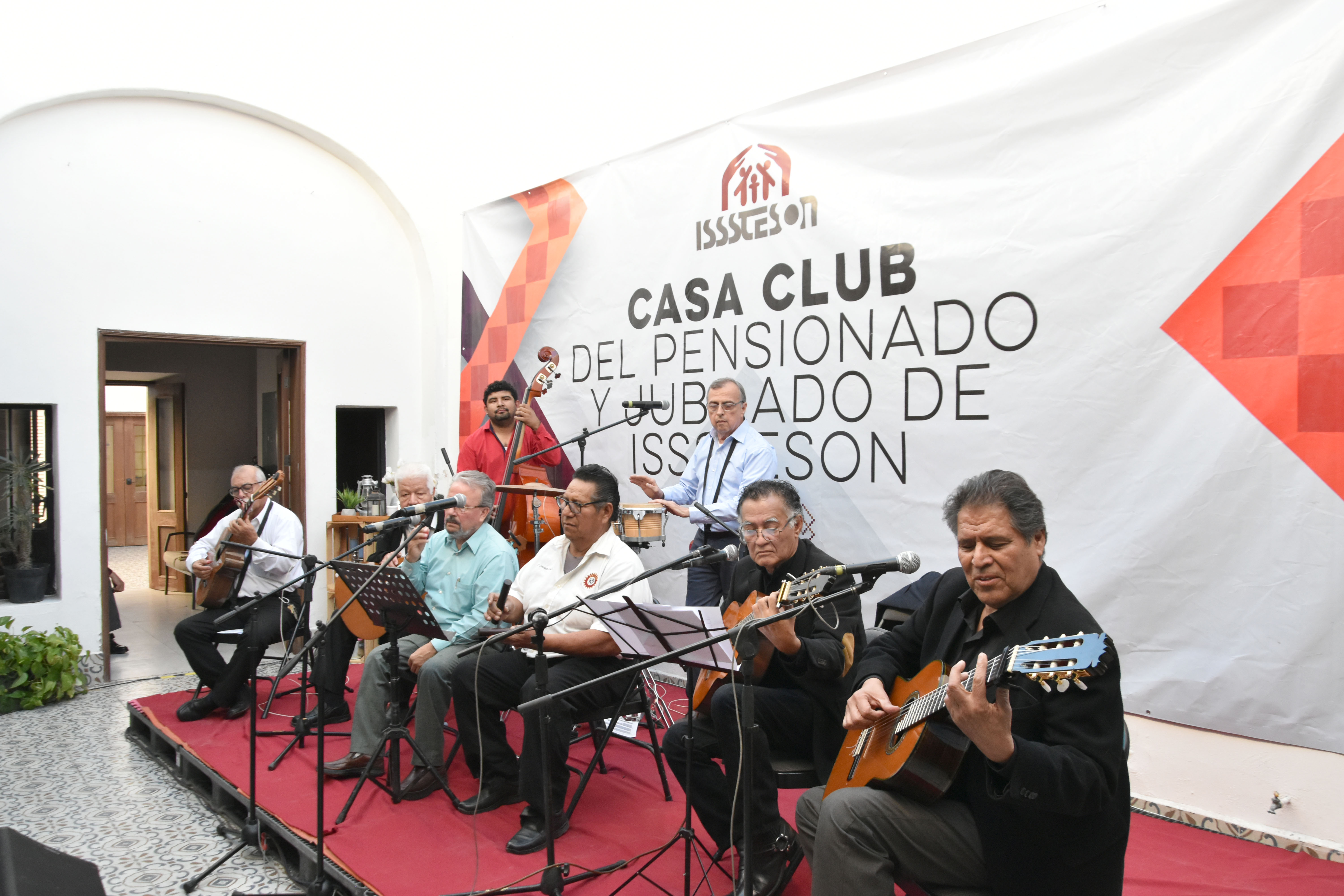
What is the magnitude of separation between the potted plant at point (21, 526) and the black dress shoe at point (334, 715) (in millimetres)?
2051

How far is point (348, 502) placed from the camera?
260 inches

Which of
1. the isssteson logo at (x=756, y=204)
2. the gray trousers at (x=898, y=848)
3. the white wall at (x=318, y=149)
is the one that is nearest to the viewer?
the gray trousers at (x=898, y=848)

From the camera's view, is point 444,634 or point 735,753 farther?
point 444,634

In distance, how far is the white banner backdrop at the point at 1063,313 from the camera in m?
2.93

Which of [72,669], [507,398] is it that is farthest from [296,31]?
[72,669]

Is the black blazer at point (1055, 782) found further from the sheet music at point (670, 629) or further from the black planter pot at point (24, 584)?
the black planter pot at point (24, 584)

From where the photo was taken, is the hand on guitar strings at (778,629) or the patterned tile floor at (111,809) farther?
the patterned tile floor at (111,809)

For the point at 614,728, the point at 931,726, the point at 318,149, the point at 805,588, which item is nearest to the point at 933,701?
the point at 931,726

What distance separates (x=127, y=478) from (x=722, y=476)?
39.4ft

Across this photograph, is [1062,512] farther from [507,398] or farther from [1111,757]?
[507,398]

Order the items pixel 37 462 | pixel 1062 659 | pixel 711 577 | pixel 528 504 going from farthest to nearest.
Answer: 1. pixel 37 462
2. pixel 528 504
3. pixel 711 577
4. pixel 1062 659

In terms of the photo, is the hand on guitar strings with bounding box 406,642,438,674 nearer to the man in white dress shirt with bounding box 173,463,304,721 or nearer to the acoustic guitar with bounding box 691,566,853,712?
the man in white dress shirt with bounding box 173,463,304,721

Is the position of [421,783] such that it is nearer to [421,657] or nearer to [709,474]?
[421,657]

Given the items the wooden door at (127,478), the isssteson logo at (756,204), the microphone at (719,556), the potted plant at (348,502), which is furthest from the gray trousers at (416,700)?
the wooden door at (127,478)
